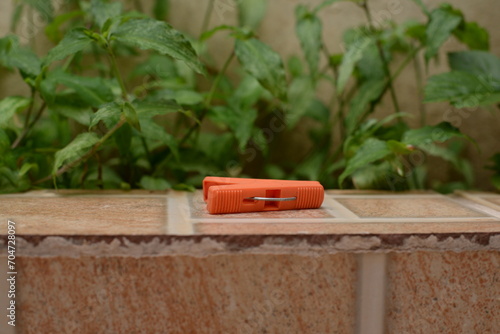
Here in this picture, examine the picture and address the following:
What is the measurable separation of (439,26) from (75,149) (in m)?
0.65

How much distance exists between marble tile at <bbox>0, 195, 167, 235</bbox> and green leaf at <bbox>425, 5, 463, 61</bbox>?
1.77 ft

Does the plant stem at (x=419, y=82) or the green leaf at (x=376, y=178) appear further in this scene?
the plant stem at (x=419, y=82)

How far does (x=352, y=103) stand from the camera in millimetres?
1068

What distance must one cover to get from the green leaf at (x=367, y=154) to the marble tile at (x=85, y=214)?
0.97ft

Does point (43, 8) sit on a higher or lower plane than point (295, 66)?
higher

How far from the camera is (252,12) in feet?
3.64

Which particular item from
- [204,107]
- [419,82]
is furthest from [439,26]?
[204,107]

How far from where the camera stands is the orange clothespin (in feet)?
2.27

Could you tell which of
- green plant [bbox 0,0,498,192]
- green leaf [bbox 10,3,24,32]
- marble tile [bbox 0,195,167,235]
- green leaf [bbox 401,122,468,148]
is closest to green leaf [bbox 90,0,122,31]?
green plant [bbox 0,0,498,192]

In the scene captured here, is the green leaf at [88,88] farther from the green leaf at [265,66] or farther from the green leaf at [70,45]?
the green leaf at [265,66]

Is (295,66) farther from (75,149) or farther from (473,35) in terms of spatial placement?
(75,149)

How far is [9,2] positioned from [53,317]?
75cm

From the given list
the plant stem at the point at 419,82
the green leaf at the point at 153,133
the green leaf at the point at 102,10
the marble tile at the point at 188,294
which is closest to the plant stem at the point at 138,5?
the green leaf at the point at 102,10

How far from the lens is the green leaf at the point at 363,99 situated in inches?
40.9
